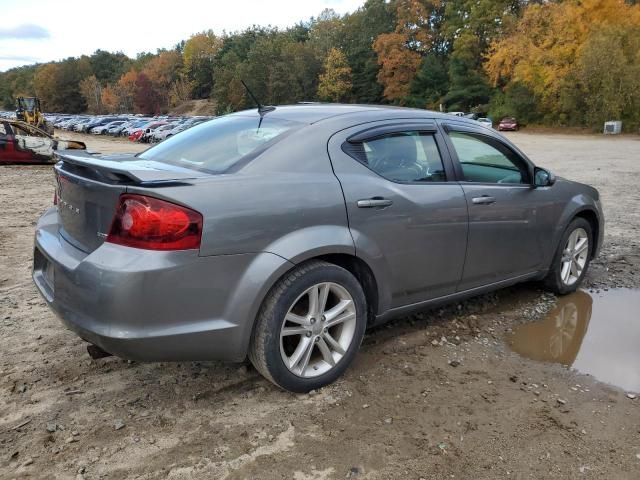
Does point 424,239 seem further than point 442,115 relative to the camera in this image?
No

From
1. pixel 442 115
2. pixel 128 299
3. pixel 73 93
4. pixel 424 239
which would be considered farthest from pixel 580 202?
pixel 73 93

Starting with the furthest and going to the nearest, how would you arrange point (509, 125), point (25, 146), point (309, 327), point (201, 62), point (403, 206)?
point (201, 62), point (509, 125), point (25, 146), point (403, 206), point (309, 327)

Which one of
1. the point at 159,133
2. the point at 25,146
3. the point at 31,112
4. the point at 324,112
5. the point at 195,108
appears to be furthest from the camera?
the point at 195,108

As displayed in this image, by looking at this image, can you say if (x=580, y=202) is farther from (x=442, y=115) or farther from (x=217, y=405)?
(x=217, y=405)

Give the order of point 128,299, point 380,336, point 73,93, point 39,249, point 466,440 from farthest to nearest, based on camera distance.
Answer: point 73,93 < point 380,336 < point 39,249 < point 466,440 < point 128,299

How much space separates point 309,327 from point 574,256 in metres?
2.95

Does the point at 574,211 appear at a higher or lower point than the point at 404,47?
lower

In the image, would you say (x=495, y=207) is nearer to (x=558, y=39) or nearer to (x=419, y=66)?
(x=558, y=39)

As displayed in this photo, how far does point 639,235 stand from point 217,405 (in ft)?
20.5

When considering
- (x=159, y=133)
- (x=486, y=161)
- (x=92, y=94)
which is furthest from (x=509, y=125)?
(x=92, y=94)

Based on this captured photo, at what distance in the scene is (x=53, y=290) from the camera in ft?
9.61

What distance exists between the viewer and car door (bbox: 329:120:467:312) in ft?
10.4

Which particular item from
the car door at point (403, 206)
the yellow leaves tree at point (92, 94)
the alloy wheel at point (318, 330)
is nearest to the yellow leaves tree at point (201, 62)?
the yellow leaves tree at point (92, 94)

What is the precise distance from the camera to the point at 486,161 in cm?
422
